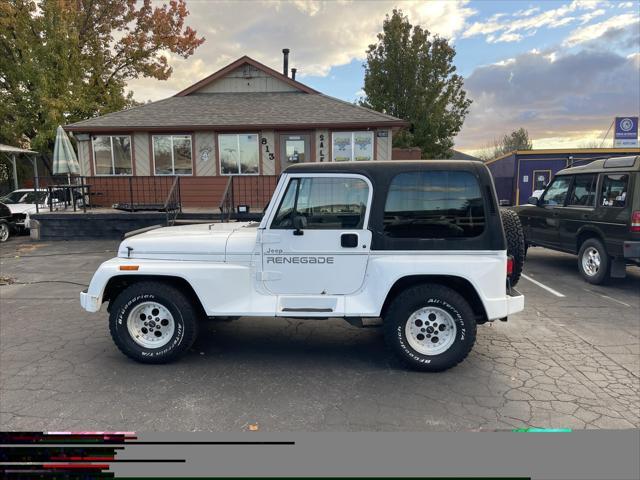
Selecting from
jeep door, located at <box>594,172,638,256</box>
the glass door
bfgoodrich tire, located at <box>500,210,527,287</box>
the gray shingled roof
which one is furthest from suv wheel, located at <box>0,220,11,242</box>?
jeep door, located at <box>594,172,638,256</box>

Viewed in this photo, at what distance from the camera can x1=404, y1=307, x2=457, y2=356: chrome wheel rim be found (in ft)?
12.9

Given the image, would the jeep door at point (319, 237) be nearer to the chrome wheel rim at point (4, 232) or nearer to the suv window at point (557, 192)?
the suv window at point (557, 192)

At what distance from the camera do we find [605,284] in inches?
289

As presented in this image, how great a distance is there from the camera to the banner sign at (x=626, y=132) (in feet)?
71.2

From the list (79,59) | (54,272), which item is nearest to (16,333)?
(54,272)

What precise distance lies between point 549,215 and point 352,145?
720 centimetres

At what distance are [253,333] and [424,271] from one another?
233 centimetres

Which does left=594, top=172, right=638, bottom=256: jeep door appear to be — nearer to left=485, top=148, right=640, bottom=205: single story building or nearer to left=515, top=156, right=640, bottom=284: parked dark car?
left=515, top=156, right=640, bottom=284: parked dark car

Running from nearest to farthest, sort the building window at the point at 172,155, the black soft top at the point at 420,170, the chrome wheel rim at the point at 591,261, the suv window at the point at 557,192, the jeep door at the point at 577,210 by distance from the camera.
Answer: the black soft top at the point at 420,170 → the chrome wheel rim at the point at 591,261 → the jeep door at the point at 577,210 → the suv window at the point at 557,192 → the building window at the point at 172,155

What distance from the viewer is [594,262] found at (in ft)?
24.5

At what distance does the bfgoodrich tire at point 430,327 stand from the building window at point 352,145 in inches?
420

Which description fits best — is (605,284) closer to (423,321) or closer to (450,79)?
(423,321)

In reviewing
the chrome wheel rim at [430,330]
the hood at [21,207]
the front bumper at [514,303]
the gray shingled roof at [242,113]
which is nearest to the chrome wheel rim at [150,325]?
the chrome wheel rim at [430,330]

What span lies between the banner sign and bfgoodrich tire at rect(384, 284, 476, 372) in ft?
77.6
